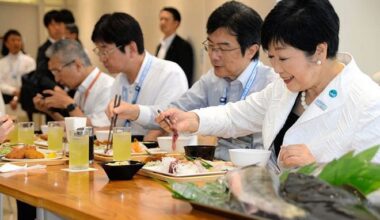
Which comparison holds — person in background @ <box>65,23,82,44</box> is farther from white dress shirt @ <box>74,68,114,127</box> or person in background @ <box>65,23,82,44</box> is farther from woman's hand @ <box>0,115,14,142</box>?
woman's hand @ <box>0,115,14,142</box>

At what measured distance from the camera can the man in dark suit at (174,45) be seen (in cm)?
705

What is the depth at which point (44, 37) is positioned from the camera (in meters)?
9.97

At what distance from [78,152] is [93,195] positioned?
0.56 metres

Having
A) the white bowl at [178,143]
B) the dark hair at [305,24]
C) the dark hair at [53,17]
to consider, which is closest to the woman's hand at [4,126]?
the white bowl at [178,143]

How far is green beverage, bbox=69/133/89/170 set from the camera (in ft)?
7.52

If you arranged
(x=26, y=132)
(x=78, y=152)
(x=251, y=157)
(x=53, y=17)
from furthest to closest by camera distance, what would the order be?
(x=53, y=17) < (x=26, y=132) < (x=78, y=152) < (x=251, y=157)

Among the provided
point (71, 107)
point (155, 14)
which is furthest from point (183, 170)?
point (155, 14)

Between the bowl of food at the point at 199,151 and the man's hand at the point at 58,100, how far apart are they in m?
2.07

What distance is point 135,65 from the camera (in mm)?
3701

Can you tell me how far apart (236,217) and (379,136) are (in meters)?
0.83

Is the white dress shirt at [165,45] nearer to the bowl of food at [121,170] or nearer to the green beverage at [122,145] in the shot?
the green beverage at [122,145]

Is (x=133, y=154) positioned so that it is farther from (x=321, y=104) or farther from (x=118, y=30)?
(x=118, y=30)

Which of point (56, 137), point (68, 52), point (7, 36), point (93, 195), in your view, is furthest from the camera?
point (7, 36)

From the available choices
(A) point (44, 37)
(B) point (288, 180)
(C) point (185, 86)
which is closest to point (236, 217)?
(B) point (288, 180)
